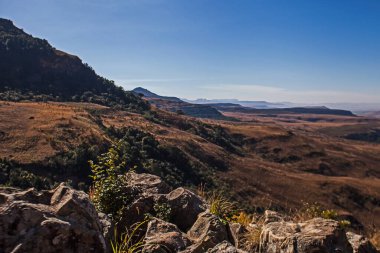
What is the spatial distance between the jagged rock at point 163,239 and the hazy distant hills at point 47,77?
80.3 m

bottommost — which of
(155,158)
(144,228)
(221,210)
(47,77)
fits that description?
(155,158)

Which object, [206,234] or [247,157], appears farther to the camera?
[247,157]

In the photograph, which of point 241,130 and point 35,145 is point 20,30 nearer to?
point 241,130

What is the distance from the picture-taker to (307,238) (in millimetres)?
6539

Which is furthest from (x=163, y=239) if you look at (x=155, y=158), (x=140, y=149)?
(x=140, y=149)

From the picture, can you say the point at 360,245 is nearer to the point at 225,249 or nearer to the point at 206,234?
the point at 206,234

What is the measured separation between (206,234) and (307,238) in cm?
176

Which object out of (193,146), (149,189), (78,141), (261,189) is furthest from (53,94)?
(149,189)

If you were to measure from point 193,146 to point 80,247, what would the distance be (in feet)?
203

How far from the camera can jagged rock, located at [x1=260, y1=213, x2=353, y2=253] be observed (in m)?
6.45

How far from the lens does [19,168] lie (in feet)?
114

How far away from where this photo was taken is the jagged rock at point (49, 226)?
490cm

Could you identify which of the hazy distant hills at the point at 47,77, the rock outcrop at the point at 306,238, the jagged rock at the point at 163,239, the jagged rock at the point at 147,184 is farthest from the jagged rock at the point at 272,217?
the hazy distant hills at the point at 47,77

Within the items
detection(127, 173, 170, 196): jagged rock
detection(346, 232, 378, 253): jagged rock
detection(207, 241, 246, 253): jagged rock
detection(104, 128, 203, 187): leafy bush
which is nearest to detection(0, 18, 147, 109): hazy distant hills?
detection(104, 128, 203, 187): leafy bush
